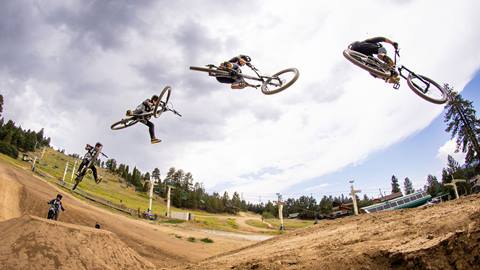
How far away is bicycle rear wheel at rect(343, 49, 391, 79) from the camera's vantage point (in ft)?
41.9

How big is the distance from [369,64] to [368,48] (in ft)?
2.26

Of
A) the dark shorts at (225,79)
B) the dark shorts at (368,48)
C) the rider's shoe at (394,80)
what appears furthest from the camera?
the dark shorts at (225,79)

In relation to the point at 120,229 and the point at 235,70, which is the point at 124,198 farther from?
the point at 235,70

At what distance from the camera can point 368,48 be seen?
13.1 m

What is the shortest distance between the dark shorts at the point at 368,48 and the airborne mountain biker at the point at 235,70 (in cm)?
485

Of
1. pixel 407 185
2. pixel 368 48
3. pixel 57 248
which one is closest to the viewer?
pixel 368 48

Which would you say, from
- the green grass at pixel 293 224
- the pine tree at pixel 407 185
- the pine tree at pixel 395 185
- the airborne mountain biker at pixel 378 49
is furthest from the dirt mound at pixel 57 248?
the pine tree at pixel 407 185

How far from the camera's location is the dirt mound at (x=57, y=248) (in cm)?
1473

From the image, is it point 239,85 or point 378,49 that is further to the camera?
point 239,85

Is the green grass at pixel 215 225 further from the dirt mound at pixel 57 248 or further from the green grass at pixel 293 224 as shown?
the dirt mound at pixel 57 248

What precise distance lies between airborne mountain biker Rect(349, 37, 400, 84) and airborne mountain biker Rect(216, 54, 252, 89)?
194 inches

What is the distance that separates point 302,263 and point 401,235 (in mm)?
2962

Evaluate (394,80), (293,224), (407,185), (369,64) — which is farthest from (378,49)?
(407,185)

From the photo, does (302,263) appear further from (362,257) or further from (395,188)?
(395,188)
